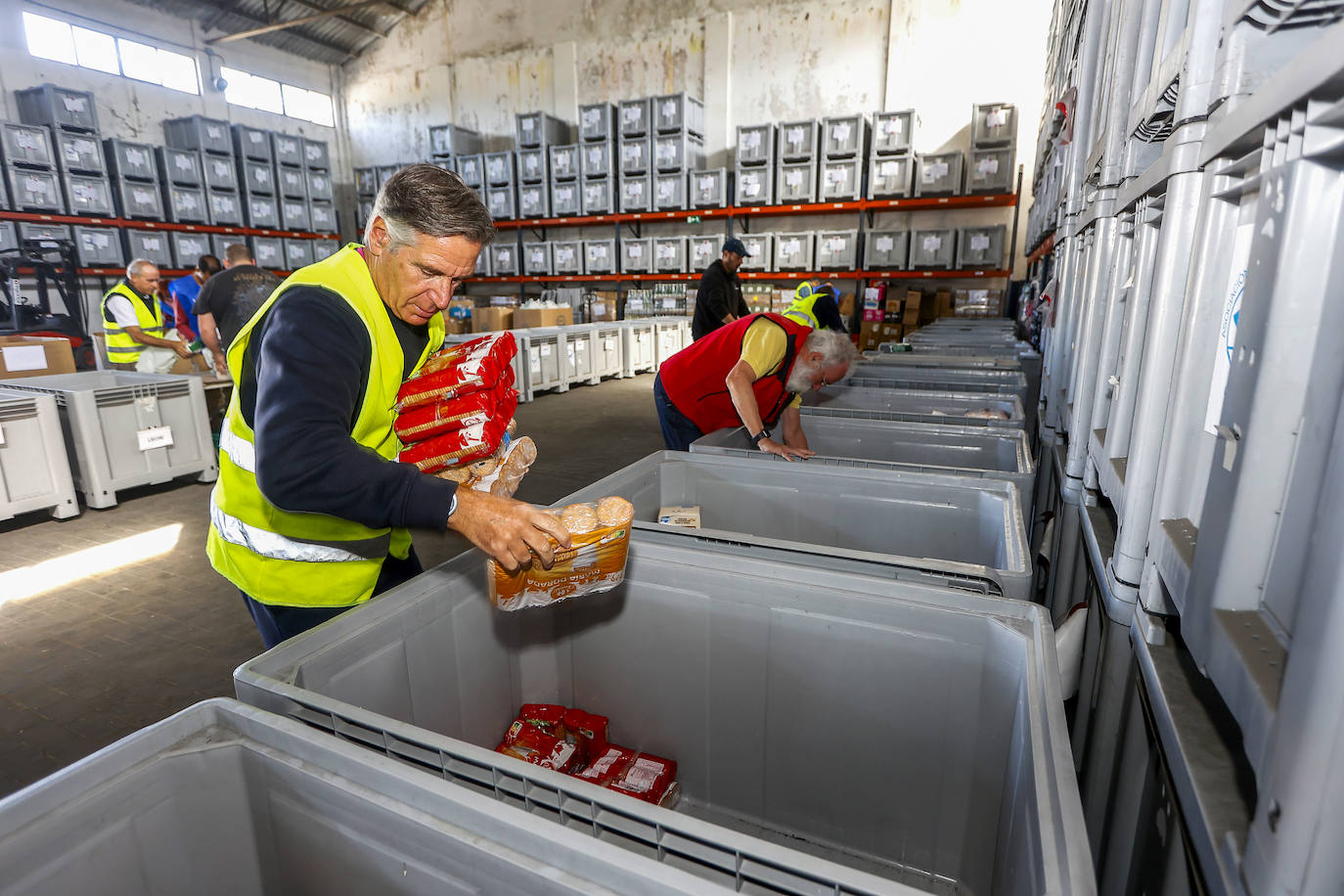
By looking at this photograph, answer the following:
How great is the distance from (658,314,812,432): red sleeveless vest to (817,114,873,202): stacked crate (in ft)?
24.4

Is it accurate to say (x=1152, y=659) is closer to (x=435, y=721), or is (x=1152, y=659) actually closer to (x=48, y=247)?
(x=435, y=721)

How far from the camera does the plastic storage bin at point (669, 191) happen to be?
1049 cm

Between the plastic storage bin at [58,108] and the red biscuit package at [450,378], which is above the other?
the plastic storage bin at [58,108]

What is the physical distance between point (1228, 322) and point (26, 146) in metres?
13.1

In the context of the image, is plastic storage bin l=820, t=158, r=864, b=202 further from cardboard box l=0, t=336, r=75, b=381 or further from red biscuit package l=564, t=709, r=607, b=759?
red biscuit package l=564, t=709, r=607, b=759

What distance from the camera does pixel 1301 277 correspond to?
0.58 meters

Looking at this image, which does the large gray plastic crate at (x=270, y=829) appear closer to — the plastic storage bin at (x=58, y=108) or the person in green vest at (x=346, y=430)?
the person in green vest at (x=346, y=430)

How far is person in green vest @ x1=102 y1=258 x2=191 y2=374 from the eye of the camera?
538 centimetres

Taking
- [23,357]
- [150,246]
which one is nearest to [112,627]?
[23,357]

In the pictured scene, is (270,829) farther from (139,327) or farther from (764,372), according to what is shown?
(139,327)

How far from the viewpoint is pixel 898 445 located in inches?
101

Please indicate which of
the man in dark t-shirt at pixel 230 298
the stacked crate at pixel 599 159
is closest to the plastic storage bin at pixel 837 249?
the stacked crate at pixel 599 159

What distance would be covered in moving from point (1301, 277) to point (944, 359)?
396cm

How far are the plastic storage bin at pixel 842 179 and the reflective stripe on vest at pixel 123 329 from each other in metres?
8.07
